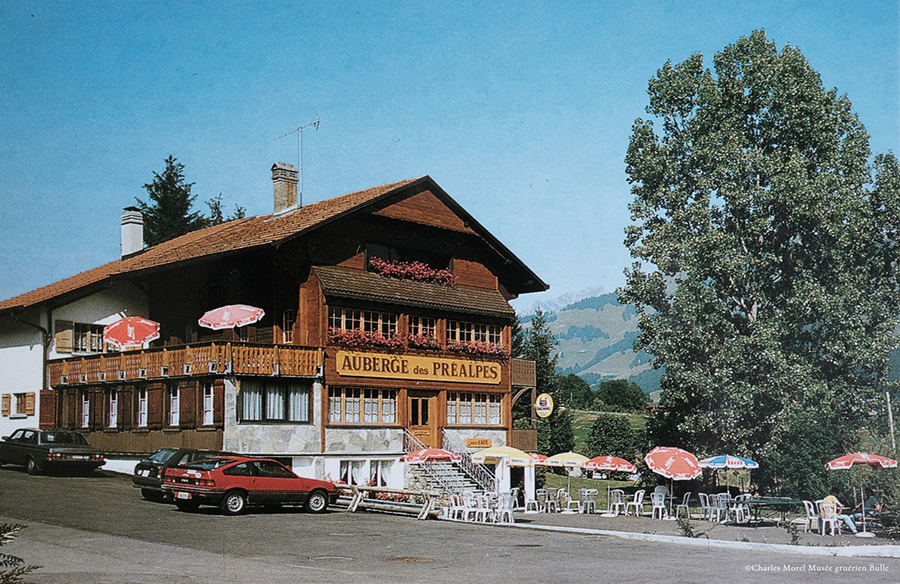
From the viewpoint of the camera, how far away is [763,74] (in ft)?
134

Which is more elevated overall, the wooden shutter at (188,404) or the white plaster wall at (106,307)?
the white plaster wall at (106,307)

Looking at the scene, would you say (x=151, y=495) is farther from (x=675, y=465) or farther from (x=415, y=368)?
(x=675, y=465)

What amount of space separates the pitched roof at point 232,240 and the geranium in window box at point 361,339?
3.44 m

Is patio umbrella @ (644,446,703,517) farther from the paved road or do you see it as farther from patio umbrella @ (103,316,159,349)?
patio umbrella @ (103,316,159,349)

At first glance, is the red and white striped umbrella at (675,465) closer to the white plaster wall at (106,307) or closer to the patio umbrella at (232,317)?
the patio umbrella at (232,317)

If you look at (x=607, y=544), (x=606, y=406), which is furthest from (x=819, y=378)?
(x=606, y=406)

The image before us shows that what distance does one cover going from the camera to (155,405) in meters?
31.0

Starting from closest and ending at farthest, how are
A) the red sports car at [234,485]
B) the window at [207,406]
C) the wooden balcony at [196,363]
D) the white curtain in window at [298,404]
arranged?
1. the red sports car at [234,485]
2. the wooden balcony at [196,363]
3. the window at [207,406]
4. the white curtain in window at [298,404]

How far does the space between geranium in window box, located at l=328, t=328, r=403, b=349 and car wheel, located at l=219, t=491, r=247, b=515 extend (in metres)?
9.31

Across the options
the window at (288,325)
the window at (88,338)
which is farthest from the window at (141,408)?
the window at (88,338)

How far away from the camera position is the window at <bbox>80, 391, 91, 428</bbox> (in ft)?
111

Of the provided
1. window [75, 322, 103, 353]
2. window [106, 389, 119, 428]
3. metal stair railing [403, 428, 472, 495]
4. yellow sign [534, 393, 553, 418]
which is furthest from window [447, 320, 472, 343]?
window [75, 322, 103, 353]

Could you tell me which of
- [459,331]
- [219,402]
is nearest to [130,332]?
[219,402]

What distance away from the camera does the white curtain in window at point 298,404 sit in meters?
31.2
